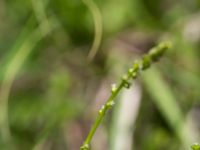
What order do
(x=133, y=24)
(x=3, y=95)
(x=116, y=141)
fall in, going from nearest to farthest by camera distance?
(x=116, y=141)
(x=3, y=95)
(x=133, y=24)

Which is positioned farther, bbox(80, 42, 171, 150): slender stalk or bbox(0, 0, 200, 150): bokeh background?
bbox(0, 0, 200, 150): bokeh background

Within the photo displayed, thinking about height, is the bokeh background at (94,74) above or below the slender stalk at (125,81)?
above

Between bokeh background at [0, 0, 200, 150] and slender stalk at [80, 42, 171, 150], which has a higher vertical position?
bokeh background at [0, 0, 200, 150]

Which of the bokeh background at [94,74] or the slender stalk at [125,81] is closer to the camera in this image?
the slender stalk at [125,81]

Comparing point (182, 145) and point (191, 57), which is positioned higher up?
point (191, 57)

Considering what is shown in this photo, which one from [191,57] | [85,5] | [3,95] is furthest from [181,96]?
[3,95]

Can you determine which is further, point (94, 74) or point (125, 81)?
point (94, 74)

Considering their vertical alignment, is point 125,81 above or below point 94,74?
below

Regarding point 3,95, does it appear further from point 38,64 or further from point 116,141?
point 116,141
